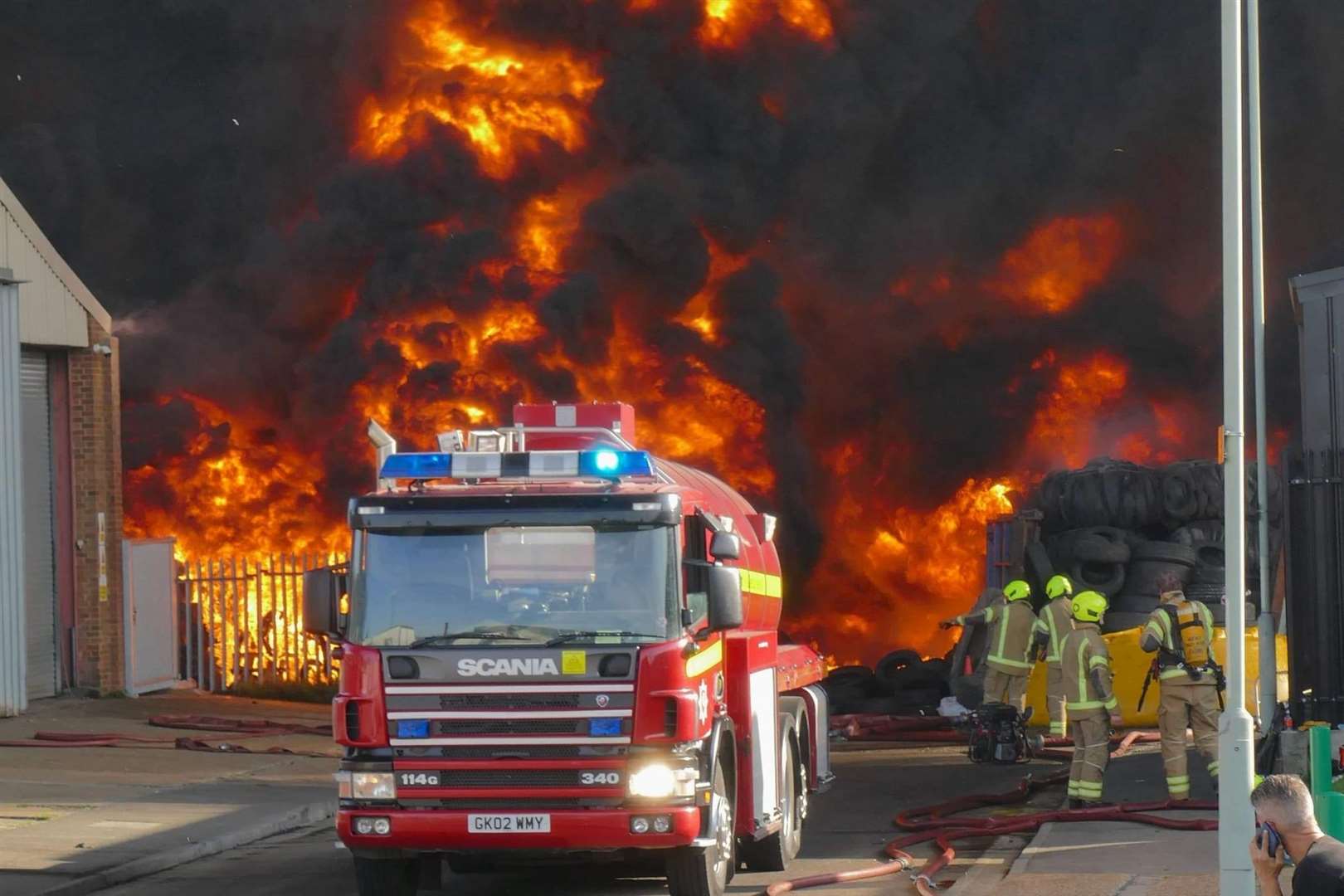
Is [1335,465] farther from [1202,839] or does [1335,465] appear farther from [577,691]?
[577,691]

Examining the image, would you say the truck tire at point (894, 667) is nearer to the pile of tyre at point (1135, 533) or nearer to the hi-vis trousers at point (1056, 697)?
the pile of tyre at point (1135, 533)

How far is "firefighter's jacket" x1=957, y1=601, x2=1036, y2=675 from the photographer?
1544cm

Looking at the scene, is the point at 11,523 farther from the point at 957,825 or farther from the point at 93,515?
the point at 957,825

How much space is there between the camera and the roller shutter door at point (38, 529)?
20109 mm

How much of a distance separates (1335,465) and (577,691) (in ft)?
22.8

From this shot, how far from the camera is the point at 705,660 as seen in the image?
8836 mm

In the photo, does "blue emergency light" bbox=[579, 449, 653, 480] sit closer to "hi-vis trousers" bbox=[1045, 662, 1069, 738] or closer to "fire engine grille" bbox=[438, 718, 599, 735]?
"fire engine grille" bbox=[438, 718, 599, 735]

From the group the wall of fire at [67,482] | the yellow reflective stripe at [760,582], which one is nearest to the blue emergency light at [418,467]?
the yellow reflective stripe at [760,582]

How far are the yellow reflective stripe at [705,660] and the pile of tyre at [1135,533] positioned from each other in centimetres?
1169

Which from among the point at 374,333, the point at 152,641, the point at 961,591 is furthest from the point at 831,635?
the point at 152,641

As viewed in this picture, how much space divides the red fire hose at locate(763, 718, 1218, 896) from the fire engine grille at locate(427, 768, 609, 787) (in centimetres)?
157

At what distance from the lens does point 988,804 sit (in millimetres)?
13508

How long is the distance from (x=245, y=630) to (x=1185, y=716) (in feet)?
42.0

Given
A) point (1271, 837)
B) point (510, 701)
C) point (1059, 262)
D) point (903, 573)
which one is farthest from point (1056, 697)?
point (1059, 262)
